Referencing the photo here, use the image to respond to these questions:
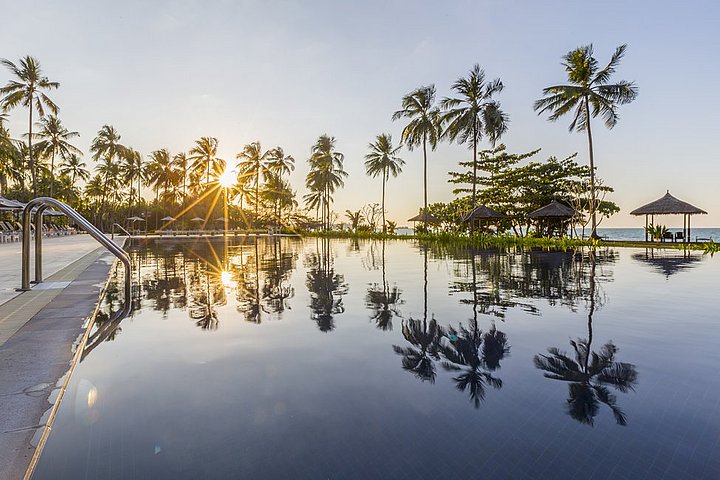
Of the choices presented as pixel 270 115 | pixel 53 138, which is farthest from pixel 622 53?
pixel 53 138

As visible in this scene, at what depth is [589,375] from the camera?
2.84 meters

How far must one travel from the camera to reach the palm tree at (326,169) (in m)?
37.6

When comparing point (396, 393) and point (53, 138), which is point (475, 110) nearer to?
point (396, 393)

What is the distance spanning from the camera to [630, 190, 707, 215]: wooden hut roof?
20.1 metres

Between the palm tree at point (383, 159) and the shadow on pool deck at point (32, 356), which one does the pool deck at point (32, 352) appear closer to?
the shadow on pool deck at point (32, 356)

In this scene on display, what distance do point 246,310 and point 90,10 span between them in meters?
12.8

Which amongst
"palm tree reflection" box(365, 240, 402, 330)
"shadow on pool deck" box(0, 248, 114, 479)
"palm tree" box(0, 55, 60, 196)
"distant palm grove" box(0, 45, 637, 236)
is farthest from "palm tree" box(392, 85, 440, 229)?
"palm tree" box(0, 55, 60, 196)

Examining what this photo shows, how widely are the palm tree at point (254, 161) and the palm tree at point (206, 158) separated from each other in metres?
2.43

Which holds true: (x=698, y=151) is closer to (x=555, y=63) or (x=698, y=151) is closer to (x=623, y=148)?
(x=623, y=148)

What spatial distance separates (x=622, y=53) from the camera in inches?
785

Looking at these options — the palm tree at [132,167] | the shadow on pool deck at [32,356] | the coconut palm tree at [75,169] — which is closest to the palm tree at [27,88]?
the palm tree at [132,167]

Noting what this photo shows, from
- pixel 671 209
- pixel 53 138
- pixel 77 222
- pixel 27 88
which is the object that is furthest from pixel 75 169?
pixel 671 209

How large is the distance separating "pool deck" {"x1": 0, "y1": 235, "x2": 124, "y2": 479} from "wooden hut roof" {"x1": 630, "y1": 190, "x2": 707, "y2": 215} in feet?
85.3

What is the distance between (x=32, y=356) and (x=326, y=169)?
35.6 metres
